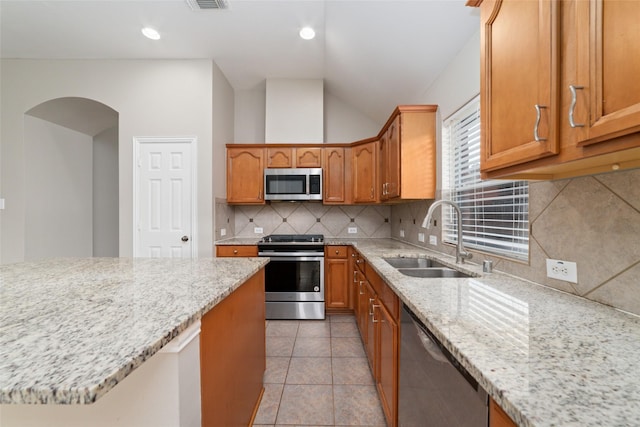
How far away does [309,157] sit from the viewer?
11.6 ft

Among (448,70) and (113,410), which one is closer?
(113,410)

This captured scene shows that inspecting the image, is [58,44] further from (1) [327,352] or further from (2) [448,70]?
(1) [327,352]

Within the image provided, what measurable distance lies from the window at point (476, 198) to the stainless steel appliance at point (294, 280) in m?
1.52

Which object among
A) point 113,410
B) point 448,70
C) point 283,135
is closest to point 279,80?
point 283,135

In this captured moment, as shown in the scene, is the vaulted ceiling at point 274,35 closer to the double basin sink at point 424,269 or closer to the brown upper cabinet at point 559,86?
the brown upper cabinet at point 559,86

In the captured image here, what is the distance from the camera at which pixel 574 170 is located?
38.9 inches

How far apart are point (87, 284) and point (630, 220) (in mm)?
2106

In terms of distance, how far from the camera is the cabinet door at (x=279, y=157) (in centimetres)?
350

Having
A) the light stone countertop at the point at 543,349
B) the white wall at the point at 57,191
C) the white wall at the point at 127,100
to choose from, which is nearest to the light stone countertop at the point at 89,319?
the light stone countertop at the point at 543,349

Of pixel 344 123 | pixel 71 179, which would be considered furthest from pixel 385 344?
pixel 71 179

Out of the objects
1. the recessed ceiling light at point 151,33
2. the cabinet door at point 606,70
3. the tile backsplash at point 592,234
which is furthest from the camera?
the recessed ceiling light at point 151,33

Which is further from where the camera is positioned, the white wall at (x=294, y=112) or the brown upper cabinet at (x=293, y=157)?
the white wall at (x=294, y=112)

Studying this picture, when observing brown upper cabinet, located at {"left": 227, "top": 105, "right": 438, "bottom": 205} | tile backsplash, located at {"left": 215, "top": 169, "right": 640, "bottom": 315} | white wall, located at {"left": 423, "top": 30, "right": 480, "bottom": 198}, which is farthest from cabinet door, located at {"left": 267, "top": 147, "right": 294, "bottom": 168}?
tile backsplash, located at {"left": 215, "top": 169, "right": 640, "bottom": 315}

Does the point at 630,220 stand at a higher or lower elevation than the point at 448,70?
lower
